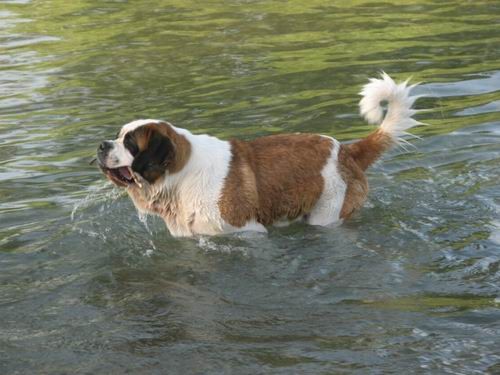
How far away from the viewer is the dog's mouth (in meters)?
7.71

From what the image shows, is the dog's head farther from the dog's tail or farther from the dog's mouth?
the dog's tail

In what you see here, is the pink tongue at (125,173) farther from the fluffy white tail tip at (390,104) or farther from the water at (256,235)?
the fluffy white tail tip at (390,104)

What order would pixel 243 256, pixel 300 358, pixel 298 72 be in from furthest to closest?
pixel 298 72
pixel 243 256
pixel 300 358

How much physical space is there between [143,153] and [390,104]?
244 centimetres

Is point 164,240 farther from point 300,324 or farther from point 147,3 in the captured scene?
point 147,3

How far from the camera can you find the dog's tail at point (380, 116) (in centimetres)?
848

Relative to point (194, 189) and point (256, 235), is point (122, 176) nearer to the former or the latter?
point (194, 189)

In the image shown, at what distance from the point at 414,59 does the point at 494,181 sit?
5.87 m

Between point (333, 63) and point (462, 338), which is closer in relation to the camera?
point (462, 338)

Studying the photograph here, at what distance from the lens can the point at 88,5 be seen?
22047 mm

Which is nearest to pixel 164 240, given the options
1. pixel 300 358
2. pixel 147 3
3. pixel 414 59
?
pixel 300 358

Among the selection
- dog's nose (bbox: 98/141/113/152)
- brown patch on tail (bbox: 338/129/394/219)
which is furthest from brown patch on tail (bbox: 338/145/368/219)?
dog's nose (bbox: 98/141/113/152)

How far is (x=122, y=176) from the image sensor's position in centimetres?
779

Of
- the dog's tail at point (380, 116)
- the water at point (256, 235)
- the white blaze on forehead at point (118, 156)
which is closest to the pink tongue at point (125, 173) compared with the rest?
the white blaze on forehead at point (118, 156)
